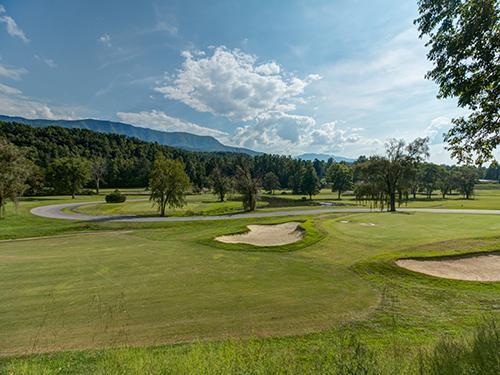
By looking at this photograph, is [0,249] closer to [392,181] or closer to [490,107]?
[490,107]

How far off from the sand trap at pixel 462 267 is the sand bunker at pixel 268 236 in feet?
24.9

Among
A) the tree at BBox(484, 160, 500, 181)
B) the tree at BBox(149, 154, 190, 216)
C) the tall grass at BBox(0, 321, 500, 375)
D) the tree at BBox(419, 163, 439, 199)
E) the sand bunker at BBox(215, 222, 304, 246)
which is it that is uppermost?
the tree at BBox(484, 160, 500, 181)

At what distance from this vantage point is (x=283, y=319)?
7285 mm

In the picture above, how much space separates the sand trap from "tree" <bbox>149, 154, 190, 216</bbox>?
3181 centimetres

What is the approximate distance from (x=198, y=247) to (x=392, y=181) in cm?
3624

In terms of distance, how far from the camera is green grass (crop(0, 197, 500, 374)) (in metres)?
4.80

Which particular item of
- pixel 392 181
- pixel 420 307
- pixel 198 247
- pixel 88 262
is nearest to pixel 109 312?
pixel 88 262

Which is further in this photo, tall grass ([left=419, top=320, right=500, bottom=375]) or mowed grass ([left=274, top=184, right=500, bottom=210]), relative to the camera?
mowed grass ([left=274, top=184, right=500, bottom=210])

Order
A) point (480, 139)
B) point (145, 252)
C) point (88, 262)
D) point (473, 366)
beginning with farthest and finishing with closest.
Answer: point (145, 252)
point (88, 262)
point (480, 139)
point (473, 366)

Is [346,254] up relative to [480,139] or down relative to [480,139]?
down

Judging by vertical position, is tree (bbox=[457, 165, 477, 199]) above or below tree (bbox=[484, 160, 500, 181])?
below

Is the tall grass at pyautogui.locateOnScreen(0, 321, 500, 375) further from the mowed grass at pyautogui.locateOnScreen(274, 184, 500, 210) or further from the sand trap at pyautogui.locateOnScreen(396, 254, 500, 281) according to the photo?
the mowed grass at pyautogui.locateOnScreen(274, 184, 500, 210)

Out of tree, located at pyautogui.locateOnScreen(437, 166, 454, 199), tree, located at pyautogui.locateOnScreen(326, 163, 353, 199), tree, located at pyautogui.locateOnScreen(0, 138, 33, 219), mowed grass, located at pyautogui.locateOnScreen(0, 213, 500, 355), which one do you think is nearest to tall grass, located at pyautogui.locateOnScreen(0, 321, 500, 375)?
mowed grass, located at pyautogui.locateOnScreen(0, 213, 500, 355)

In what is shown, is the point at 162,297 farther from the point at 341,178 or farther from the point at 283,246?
the point at 341,178
